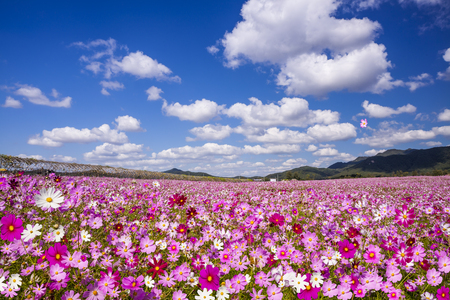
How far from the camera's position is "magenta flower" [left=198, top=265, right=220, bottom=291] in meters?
1.88

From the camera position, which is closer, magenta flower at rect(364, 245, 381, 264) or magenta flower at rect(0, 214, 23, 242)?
magenta flower at rect(0, 214, 23, 242)

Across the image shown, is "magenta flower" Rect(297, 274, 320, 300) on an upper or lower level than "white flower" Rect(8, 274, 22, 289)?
lower

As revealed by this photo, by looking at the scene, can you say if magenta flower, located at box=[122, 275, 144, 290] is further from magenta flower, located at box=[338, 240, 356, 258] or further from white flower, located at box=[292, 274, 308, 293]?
magenta flower, located at box=[338, 240, 356, 258]

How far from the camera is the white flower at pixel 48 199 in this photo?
1.98 m

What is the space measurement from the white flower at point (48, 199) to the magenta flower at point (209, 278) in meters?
1.46

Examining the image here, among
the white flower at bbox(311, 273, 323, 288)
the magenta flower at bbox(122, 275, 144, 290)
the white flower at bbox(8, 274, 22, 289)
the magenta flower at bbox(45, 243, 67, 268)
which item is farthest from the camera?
the white flower at bbox(311, 273, 323, 288)

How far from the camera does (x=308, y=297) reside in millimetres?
2043

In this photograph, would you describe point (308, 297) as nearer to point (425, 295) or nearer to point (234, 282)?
point (234, 282)

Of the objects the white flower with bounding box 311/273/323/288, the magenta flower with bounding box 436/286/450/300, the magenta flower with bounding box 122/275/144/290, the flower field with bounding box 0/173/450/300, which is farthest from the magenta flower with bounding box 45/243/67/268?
the magenta flower with bounding box 436/286/450/300

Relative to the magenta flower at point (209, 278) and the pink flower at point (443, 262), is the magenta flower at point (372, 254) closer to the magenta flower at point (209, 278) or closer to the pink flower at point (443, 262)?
the pink flower at point (443, 262)

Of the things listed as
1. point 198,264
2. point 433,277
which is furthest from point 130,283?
point 433,277

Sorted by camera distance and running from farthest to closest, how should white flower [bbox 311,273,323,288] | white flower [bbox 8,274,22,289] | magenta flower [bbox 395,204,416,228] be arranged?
magenta flower [bbox 395,204,416,228], white flower [bbox 311,273,323,288], white flower [bbox 8,274,22,289]

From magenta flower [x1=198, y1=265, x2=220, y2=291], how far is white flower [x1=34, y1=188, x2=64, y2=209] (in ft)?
4.77

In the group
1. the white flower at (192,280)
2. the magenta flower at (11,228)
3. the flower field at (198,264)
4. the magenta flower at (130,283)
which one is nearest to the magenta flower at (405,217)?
the flower field at (198,264)
